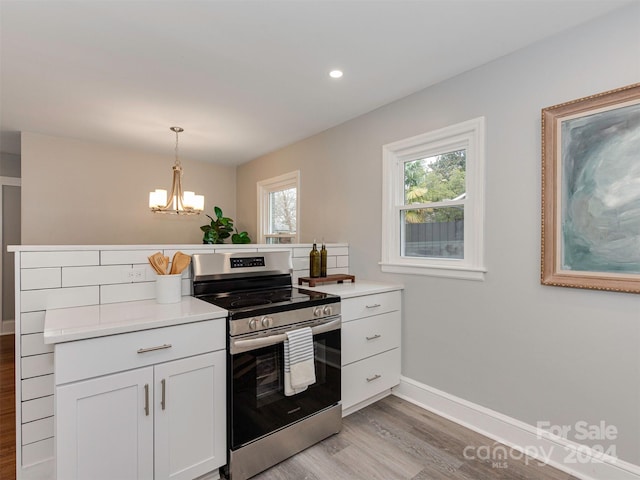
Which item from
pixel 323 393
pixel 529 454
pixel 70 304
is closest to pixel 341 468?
pixel 323 393

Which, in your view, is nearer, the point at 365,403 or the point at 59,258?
the point at 59,258

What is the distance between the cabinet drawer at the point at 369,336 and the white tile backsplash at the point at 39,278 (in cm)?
169

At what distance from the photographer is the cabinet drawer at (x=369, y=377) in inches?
89.6

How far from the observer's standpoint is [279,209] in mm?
4422

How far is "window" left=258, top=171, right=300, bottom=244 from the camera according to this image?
4.05m

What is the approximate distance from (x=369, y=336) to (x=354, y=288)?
37cm

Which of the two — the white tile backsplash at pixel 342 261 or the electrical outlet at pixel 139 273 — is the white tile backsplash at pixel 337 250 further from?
the electrical outlet at pixel 139 273

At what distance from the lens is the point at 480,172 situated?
2.17m

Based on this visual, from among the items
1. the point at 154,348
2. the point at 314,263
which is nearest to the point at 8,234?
the point at 314,263

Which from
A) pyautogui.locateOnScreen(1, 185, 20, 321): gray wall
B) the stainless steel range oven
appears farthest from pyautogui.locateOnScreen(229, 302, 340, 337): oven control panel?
pyautogui.locateOnScreen(1, 185, 20, 321): gray wall

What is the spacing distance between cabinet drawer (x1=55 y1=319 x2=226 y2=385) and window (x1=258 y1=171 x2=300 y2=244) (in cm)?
239

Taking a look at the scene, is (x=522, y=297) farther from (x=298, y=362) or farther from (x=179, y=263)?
(x=179, y=263)

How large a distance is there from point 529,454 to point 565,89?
2.09 metres

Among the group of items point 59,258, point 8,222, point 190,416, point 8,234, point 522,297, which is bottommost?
point 190,416
